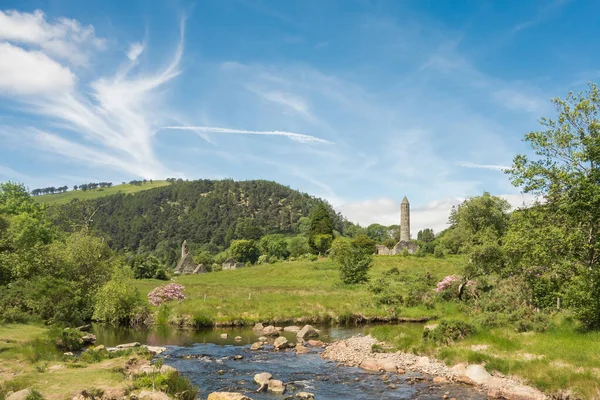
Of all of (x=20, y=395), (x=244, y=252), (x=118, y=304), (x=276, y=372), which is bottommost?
(x=276, y=372)

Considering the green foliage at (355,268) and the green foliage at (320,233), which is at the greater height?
the green foliage at (320,233)

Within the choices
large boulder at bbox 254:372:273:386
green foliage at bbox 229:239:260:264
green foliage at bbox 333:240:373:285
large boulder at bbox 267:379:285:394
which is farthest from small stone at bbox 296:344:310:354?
green foliage at bbox 229:239:260:264

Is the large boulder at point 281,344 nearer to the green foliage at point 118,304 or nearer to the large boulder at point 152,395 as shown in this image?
the large boulder at point 152,395

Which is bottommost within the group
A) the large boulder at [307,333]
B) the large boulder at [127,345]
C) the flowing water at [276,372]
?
the flowing water at [276,372]

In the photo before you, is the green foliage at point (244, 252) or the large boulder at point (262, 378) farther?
the green foliage at point (244, 252)

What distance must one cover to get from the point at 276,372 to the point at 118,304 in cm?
2436

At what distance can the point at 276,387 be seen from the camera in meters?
21.5

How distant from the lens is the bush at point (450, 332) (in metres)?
28.8

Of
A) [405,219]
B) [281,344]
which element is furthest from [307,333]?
[405,219]

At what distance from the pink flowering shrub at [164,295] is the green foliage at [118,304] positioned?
117 inches

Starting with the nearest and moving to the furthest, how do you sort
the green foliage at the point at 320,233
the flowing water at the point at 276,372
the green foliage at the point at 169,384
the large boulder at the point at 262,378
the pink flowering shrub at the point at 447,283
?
the green foliage at the point at 169,384 → the flowing water at the point at 276,372 → the large boulder at the point at 262,378 → the pink flowering shrub at the point at 447,283 → the green foliage at the point at 320,233

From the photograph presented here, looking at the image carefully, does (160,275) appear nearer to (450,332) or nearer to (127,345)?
(127,345)

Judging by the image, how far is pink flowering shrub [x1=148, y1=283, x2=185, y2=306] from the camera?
1897 inches

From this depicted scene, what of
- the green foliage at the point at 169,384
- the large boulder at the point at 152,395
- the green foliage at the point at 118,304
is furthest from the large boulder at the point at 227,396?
the green foliage at the point at 118,304
